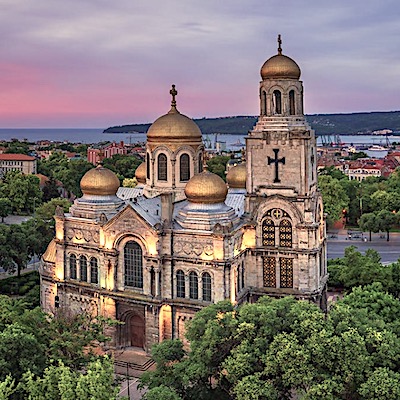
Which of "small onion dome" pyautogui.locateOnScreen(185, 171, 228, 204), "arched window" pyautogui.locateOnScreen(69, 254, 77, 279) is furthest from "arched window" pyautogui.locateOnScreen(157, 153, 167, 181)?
"arched window" pyautogui.locateOnScreen(69, 254, 77, 279)

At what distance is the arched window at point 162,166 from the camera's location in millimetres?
52406

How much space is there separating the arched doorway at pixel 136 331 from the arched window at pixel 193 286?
5096 millimetres

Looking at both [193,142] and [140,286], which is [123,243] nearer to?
[140,286]

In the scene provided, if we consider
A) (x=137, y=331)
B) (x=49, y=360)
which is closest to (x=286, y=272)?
(x=137, y=331)

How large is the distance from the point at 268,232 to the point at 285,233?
4.48ft

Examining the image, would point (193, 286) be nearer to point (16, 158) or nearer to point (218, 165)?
point (218, 165)

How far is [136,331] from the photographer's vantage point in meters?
46.6

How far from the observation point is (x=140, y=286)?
45.6 metres

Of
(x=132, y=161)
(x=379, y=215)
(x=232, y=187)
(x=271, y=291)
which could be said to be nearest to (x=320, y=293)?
(x=271, y=291)

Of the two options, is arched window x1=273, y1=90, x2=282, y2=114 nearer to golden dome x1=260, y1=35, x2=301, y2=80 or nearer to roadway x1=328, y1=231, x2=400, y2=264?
golden dome x1=260, y1=35, x2=301, y2=80

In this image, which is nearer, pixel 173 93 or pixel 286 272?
pixel 286 272

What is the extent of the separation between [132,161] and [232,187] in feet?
310

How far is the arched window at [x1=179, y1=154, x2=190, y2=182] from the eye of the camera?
52.2 meters

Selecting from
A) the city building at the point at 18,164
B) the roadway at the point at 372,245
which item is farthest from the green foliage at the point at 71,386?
the city building at the point at 18,164
